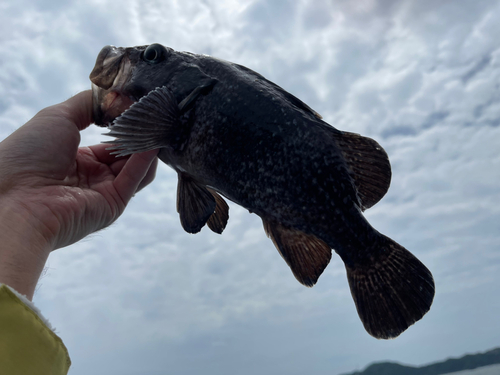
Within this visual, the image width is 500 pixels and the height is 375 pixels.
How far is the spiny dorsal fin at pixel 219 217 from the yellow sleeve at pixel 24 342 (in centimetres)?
177

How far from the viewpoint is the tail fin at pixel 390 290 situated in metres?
2.48

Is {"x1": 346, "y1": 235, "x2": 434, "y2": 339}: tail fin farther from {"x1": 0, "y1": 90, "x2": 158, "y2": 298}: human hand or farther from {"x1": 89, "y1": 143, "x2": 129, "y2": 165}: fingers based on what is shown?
{"x1": 89, "y1": 143, "x2": 129, "y2": 165}: fingers

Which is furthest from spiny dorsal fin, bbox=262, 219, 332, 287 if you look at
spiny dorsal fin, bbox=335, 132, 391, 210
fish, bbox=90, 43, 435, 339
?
spiny dorsal fin, bbox=335, 132, 391, 210

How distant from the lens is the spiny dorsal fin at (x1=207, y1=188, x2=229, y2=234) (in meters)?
3.41

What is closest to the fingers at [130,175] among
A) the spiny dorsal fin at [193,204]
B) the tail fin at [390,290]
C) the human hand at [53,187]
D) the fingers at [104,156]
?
the human hand at [53,187]

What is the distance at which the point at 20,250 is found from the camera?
2.60 metres

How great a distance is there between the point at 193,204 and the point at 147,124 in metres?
0.83

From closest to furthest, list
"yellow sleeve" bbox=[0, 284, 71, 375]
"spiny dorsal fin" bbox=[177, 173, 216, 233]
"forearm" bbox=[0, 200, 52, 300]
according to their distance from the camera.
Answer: "yellow sleeve" bbox=[0, 284, 71, 375], "forearm" bbox=[0, 200, 52, 300], "spiny dorsal fin" bbox=[177, 173, 216, 233]

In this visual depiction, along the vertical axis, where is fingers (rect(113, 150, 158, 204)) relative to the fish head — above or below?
below

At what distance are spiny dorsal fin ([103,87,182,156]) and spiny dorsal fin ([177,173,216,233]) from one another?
48 cm

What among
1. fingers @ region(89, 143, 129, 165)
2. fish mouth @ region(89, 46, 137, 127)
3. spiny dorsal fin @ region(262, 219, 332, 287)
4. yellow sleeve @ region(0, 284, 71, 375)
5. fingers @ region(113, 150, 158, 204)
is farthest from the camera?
fingers @ region(89, 143, 129, 165)

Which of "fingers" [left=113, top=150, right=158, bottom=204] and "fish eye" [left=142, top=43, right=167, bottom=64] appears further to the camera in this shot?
"fingers" [left=113, top=150, right=158, bottom=204]

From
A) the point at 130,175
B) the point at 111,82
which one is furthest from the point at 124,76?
the point at 130,175

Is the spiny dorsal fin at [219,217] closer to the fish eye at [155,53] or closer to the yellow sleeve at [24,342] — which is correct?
the fish eye at [155,53]
